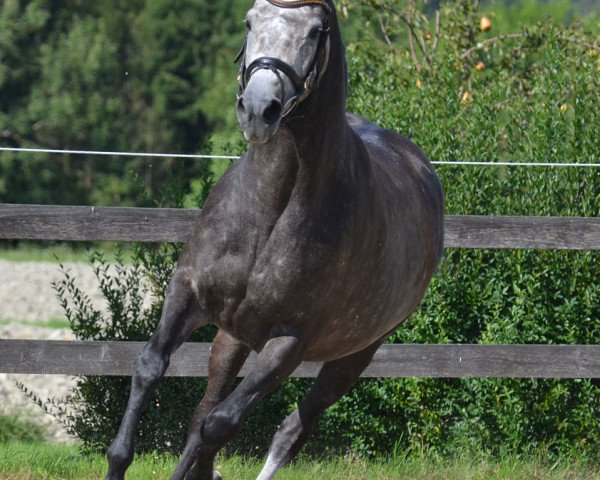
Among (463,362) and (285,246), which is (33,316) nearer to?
(463,362)

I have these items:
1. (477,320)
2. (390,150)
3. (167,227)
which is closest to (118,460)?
(390,150)

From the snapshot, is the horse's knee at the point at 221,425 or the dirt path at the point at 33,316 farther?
the dirt path at the point at 33,316

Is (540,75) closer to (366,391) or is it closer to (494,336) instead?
(494,336)

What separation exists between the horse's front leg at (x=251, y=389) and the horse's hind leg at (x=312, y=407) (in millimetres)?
914

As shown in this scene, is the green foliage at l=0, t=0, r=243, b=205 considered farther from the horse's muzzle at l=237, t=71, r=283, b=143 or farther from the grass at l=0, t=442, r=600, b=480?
the horse's muzzle at l=237, t=71, r=283, b=143

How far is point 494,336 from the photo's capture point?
22.2 ft

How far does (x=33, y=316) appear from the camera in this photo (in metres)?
16.1

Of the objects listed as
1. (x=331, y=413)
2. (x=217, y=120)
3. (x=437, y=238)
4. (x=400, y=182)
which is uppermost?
(x=400, y=182)

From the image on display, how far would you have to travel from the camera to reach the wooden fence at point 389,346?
19.3 feet

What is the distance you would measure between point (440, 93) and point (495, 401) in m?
2.14

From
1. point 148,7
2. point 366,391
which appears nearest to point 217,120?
point 148,7

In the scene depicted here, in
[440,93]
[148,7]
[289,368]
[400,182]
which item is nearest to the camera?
[289,368]

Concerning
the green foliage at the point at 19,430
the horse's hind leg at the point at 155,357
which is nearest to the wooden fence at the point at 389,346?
the horse's hind leg at the point at 155,357

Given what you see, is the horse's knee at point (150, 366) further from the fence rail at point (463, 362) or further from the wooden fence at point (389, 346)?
the fence rail at point (463, 362)
